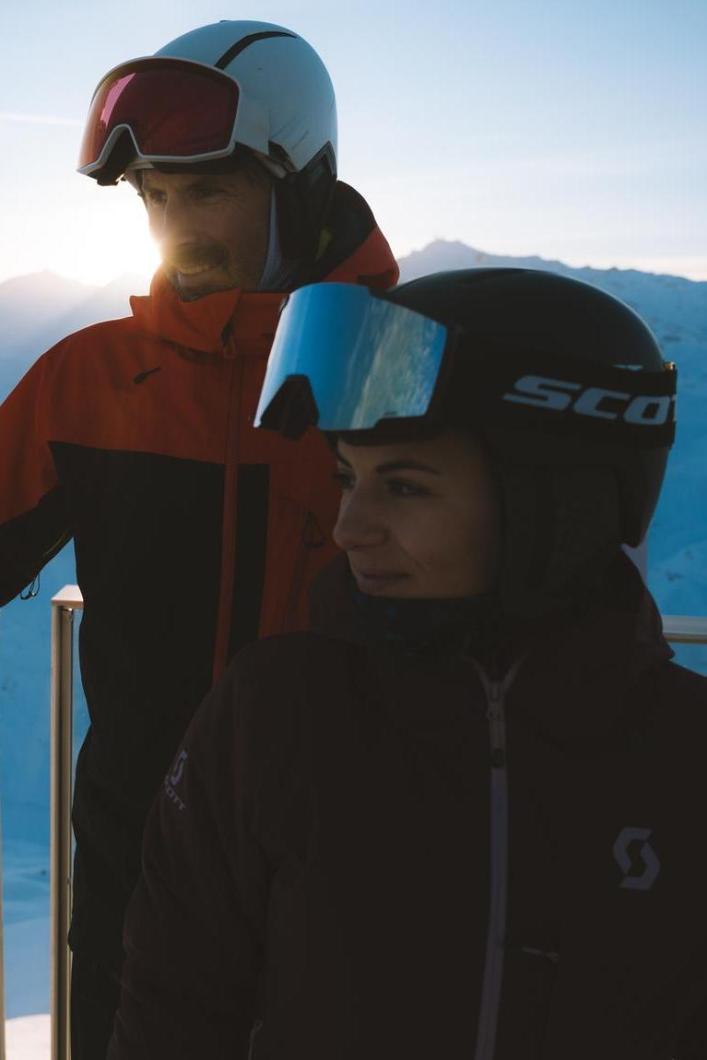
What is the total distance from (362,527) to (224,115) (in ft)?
2.37

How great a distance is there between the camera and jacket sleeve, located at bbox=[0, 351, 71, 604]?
1.36 meters

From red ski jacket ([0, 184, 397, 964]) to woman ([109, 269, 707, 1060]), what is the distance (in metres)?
0.37

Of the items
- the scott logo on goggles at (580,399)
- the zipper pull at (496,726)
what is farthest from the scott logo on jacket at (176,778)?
the scott logo on goggles at (580,399)

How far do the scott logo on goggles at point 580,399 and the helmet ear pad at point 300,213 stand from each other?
653 millimetres

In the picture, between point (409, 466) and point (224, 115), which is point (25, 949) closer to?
point (224, 115)

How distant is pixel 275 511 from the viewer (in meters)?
1.32

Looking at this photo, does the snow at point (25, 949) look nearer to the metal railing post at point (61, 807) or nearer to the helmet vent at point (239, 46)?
the metal railing post at point (61, 807)

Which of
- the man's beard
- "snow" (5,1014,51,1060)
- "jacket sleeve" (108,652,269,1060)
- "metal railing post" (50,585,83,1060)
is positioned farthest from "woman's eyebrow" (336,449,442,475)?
"snow" (5,1014,51,1060)

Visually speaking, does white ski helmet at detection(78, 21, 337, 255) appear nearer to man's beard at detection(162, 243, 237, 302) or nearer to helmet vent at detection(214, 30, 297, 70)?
helmet vent at detection(214, 30, 297, 70)

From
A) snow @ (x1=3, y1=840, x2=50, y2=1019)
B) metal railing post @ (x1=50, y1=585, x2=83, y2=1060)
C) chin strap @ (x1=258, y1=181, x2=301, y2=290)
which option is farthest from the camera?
snow @ (x1=3, y1=840, x2=50, y2=1019)

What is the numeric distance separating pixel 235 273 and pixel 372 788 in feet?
2.55

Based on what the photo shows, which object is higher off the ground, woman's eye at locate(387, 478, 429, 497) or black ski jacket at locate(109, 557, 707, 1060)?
Result: woman's eye at locate(387, 478, 429, 497)

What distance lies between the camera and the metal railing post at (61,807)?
187cm

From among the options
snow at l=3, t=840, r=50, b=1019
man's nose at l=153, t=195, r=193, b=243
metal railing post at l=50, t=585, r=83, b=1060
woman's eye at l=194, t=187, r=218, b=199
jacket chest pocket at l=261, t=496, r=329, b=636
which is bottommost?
snow at l=3, t=840, r=50, b=1019
